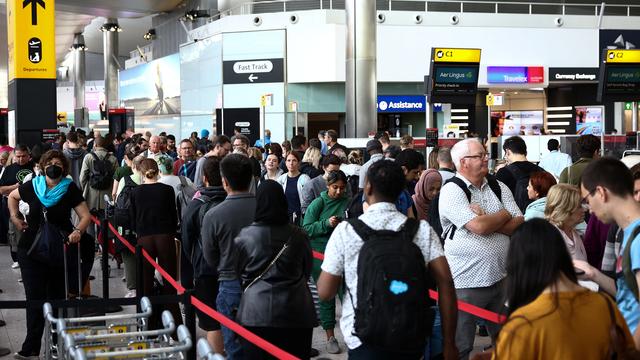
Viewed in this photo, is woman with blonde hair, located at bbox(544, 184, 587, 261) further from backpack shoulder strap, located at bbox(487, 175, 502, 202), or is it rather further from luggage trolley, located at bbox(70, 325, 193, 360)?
luggage trolley, located at bbox(70, 325, 193, 360)

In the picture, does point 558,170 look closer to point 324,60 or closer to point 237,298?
point 237,298

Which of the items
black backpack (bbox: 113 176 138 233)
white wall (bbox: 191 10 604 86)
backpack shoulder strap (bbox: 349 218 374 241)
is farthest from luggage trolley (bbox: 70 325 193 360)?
white wall (bbox: 191 10 604 86)

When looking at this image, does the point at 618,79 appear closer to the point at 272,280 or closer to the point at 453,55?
the point at 453,55

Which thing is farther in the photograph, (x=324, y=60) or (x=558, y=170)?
(x=324, y=60)

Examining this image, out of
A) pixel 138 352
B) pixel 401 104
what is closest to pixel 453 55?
pixel 138 352

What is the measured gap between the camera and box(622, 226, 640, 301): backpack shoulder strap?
347cm

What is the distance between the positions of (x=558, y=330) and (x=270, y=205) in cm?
236

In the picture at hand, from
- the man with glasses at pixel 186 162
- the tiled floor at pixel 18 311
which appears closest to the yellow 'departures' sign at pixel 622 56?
the man with glasses at pixel 186 162

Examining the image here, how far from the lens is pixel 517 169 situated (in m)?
9.14

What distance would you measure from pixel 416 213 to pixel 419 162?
849 mm

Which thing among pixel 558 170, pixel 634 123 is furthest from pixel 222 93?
pixel 558 170

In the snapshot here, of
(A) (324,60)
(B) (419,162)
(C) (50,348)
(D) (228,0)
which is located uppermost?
(D) (228,0)

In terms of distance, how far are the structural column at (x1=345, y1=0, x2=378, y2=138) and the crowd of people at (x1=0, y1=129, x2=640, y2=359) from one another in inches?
626

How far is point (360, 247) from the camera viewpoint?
418 cm
